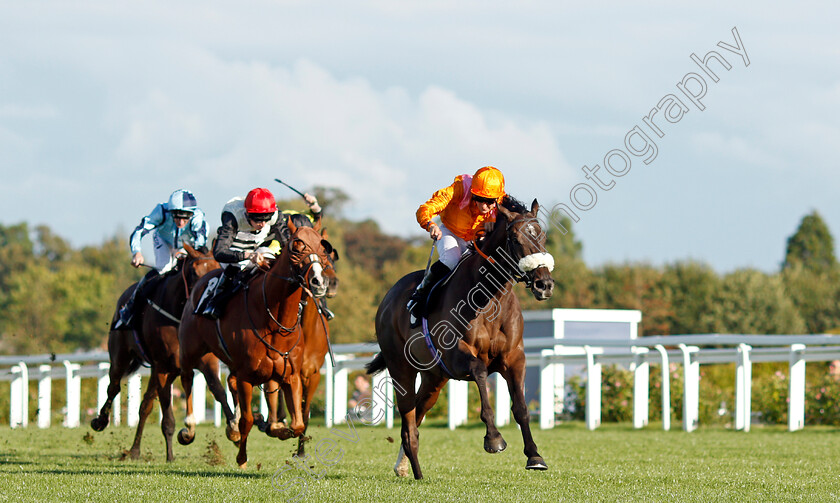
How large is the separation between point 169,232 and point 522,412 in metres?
4.96

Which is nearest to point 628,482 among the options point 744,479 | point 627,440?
point 744,479

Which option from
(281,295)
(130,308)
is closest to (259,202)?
(281,295)

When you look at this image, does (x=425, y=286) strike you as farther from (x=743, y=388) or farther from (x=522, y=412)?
(x=743, y=388)

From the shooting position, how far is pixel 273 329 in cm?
799

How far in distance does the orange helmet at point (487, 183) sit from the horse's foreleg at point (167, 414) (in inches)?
151

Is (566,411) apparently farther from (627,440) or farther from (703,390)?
(627,440)

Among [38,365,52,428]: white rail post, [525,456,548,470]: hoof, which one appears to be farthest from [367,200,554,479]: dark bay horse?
[38,365,52,428]: white rail post

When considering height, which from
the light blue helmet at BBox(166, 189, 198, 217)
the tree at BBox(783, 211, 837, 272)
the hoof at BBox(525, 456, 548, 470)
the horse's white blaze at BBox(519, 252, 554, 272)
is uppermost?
the tree at BBox(783, 211, 837, 272)

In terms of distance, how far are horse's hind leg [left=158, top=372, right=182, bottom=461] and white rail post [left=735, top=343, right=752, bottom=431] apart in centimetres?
595

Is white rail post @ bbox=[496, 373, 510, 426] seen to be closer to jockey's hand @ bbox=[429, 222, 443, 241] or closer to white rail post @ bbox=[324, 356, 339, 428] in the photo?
white rail post @ bbox=[324, 356, 339, 428]

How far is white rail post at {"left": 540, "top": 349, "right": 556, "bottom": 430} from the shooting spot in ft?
43.1

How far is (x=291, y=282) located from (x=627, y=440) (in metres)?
4.59

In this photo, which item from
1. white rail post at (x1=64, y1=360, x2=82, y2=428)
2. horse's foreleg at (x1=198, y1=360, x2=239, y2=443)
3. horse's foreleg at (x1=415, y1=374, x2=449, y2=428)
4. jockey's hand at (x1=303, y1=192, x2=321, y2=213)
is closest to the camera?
horse's foreleg at (x1=415, y1=374, x2=449, y2=428)

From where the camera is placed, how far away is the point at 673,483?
22.9 ft
